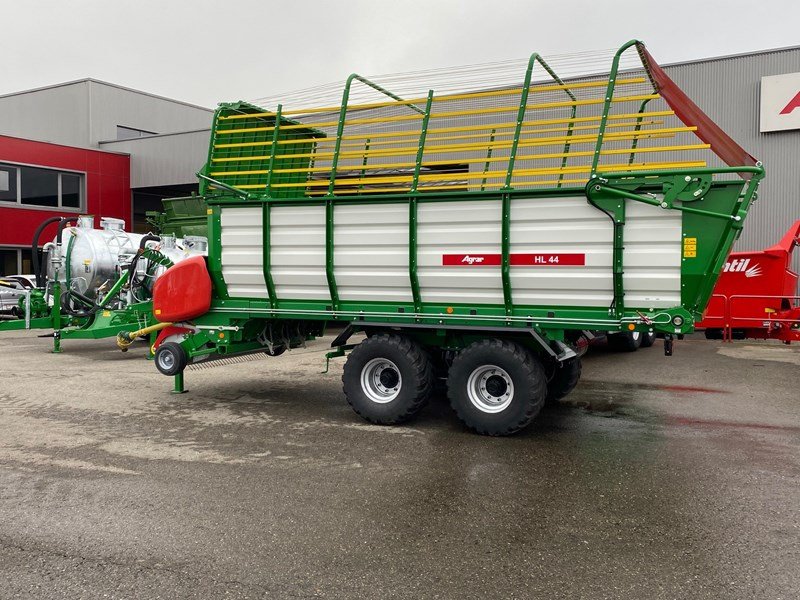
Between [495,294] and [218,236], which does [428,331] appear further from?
[218,236]

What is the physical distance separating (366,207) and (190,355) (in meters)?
2.94

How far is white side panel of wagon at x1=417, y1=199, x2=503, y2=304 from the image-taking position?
21.2 ft

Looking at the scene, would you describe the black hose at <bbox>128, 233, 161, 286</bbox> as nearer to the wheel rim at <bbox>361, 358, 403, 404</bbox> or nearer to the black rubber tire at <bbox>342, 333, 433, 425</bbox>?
the black rubber tire at <bbox>342, 333, 433, 425</bbox>

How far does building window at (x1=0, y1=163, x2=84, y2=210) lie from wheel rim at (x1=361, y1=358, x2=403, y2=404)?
20.8m

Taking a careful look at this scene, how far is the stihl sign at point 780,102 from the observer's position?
16.1 meters

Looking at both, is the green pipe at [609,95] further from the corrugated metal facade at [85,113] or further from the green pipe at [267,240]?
the corrugated metal facade at [85,113]

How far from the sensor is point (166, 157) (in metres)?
25.4

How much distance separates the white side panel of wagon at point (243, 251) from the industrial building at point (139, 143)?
45.7ft

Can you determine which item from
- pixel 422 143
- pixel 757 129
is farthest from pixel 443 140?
pixel 757 129

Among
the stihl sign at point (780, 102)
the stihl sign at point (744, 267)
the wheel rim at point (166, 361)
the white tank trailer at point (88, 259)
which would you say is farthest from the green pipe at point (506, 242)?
the stihl sign at point (780, 102)

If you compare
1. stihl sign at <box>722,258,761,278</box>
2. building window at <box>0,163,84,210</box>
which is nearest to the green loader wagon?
stihl sign at <box>722,258,761,278</box>

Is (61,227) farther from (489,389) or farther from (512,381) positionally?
(512,381)

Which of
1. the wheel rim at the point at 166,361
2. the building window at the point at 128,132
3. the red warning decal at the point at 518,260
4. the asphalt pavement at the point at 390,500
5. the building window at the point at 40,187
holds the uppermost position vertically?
the building window at the point at 128,132

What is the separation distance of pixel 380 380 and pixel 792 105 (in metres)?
14.3
